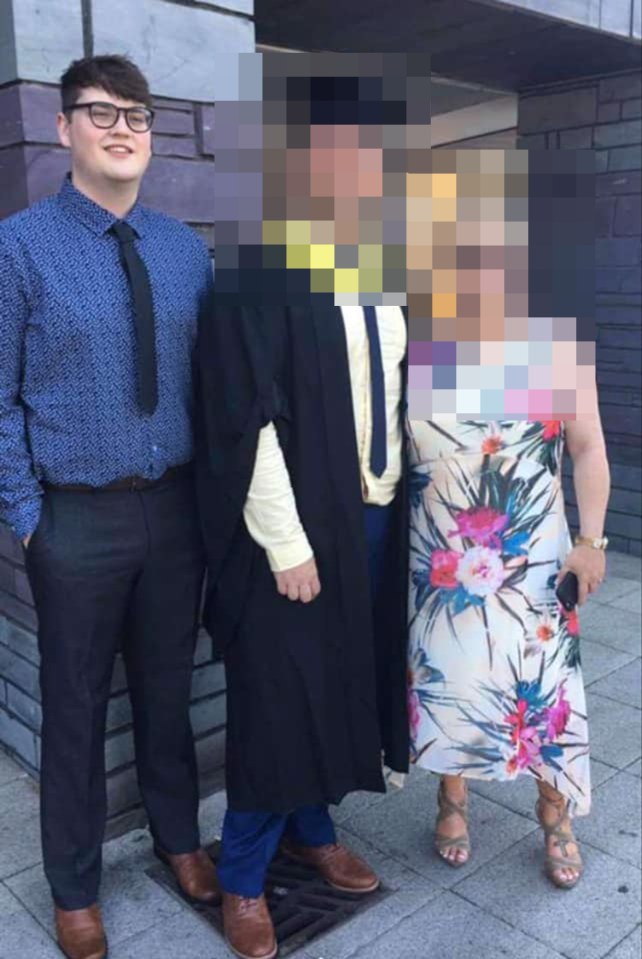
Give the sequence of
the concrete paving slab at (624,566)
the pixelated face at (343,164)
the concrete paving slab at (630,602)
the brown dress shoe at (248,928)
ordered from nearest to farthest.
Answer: the pixelated face at (343,164) < the brown dress shoe at (248,928) < the concrete paving slab at (630,602) < the concrete paving slab at (624,566)

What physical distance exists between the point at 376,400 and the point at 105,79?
0.89 meters

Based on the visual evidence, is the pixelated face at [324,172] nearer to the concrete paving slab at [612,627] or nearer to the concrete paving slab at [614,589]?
the concrete paving slab at [612,627]

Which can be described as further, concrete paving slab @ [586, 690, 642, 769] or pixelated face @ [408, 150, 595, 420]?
concrete paving slab @ [586, 690, 642, 769]

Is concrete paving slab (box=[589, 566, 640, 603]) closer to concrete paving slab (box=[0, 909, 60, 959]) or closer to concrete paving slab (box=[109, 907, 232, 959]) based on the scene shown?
concrete paving slab (box=[109, 907, 232, 959])

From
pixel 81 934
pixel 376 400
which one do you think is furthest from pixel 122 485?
pixel 81 934

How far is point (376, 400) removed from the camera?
219cm

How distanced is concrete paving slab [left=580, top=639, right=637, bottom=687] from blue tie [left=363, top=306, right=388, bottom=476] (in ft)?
6.68

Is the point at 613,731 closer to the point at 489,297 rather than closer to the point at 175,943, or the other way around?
the point at 175,943

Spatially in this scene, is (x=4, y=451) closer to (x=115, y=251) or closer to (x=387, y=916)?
(x=115, y=251)

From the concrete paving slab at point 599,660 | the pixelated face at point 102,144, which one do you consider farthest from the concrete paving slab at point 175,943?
the concrete paving slab at point 599,660

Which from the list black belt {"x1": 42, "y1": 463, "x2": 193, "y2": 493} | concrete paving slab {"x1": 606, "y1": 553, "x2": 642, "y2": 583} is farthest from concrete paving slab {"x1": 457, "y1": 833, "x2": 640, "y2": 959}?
concrete paving slab {"x1": 606, "y1": 553, "x2": 642, "y2": 583}

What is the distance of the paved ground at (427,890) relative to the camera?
237 centimetres

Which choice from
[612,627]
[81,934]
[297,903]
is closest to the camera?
[81,934]

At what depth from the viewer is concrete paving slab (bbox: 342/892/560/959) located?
2.35 meters
